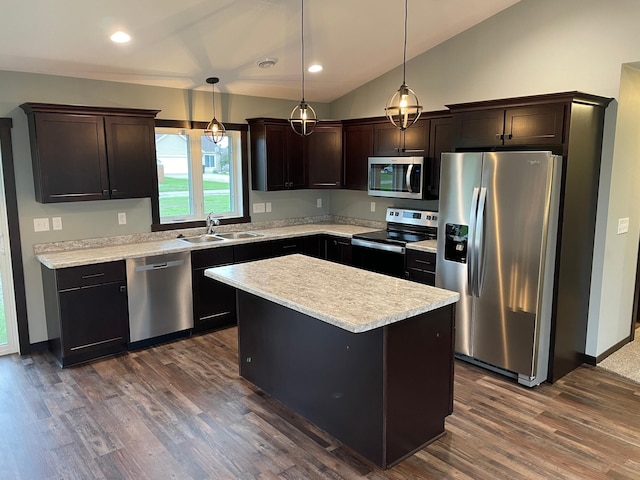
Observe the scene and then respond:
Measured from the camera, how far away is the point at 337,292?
290cm

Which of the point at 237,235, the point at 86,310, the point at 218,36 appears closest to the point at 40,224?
the point at 86,310

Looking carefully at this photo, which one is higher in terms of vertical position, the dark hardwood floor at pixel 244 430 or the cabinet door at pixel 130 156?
the cabinet door at pixel 130 156

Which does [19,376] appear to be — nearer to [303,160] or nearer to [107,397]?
[107,397]

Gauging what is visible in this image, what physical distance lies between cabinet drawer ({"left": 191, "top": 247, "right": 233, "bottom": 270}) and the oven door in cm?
138

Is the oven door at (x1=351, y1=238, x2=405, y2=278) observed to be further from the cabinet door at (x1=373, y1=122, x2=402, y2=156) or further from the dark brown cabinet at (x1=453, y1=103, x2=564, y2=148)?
the dark brown cabinet at (x1=453, y1=103, x2=564, y2=148)

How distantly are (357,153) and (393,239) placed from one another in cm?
127

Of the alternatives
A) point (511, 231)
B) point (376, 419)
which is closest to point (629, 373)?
point (511, 231)

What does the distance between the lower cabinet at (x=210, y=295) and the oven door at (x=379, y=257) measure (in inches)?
53.9

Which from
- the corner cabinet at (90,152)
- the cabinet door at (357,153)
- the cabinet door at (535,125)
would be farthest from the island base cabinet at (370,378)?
the cabinet door at (357,153)

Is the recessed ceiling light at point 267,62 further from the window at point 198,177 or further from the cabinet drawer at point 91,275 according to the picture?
the cabinet drawer at point 91,275

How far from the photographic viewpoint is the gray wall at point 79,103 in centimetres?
411

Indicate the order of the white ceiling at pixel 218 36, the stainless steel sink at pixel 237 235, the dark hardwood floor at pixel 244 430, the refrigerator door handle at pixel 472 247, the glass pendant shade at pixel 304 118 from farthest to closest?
1. the stainless steel sink at pixel 237 235
2. the refrigerator door handle at pixel 472 247
3. the white ceiling at pixel 218 36
4. the glass pendant shade at pixel 304 118
5. the dark hardwood floor at pixel 244 430

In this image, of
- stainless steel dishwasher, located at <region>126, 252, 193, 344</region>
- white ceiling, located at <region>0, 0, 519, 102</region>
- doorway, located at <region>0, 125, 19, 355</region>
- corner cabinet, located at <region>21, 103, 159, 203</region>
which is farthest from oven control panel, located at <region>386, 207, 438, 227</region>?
doorway, located at <region>0, 125, 19, 355</region>

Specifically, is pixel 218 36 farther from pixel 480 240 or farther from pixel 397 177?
pixel 480 240
